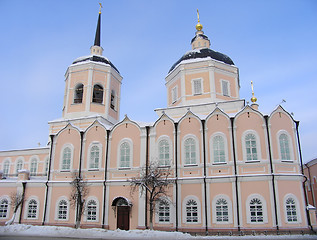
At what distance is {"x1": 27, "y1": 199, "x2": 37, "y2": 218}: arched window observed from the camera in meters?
23.1

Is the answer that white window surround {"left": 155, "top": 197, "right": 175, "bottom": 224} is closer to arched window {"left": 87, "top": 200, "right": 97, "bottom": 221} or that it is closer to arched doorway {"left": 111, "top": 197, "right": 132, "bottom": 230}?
arched doorway {"left": 111, "top": 197, "right": 132, "bottom": 230}

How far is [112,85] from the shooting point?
93.9 feet

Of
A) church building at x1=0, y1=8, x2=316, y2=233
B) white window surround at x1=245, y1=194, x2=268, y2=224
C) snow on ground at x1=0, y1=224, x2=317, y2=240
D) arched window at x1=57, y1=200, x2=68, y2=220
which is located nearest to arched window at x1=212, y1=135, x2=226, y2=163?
church building at x1=0, y1=8, x2=316, y2=233

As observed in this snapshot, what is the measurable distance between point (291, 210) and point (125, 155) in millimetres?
12064

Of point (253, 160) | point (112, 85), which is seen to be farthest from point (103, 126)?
point (253, 160)

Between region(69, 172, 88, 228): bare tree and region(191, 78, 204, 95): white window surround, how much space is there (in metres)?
11.7

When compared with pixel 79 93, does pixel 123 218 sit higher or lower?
lower

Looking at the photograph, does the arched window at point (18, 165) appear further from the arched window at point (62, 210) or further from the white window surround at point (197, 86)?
the white window surround at point (197, 86)

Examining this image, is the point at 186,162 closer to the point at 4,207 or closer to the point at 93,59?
the point at 93,59

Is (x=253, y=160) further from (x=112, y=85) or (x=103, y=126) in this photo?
(x=112, y=85)

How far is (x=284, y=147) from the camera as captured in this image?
67.1 ft

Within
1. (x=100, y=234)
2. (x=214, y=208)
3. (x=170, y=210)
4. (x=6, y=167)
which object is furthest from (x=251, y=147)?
(x=6, y=167)

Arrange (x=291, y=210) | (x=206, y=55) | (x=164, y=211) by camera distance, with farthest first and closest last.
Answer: (x=206, y=55) → (x=164, y=211) → (x=291, y=210)

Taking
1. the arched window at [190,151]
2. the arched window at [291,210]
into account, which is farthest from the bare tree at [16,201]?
the arched window at [291,210]
